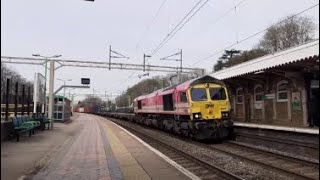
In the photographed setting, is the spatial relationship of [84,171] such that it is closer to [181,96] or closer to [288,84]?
[181,96]

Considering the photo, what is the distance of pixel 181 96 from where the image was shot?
23.3 meters

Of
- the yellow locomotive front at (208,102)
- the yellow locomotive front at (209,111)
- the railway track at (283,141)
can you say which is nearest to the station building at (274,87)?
the railway track at (283,141)

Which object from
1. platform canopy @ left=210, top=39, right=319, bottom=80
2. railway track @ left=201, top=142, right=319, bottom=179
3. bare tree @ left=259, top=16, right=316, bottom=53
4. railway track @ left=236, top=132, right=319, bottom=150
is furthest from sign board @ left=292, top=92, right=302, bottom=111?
bare tree @ left=259, top=16, right=316, bottom=53

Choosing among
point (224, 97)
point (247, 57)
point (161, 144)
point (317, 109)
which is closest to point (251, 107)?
point (224, 97)

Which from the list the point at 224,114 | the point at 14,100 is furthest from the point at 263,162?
the point at 14,100

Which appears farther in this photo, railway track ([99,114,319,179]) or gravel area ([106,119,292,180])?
railway track ([99,114,319,179])

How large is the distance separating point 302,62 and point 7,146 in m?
12.1

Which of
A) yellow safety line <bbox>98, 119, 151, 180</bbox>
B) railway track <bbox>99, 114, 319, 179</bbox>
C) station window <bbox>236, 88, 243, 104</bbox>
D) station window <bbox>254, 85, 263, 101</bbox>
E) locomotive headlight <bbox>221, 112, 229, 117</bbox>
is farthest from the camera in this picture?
station window <bbox>236, 88, 243, 104</bbox>

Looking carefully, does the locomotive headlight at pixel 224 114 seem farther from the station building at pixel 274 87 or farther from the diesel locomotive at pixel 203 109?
the station building at pixel 274 87

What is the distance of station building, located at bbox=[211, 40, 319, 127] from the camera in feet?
64.6

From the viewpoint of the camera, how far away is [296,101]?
22.6 meters

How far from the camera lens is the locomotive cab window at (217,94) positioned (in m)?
22.2

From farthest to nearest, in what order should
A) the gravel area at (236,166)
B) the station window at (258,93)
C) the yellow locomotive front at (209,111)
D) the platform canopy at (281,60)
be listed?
1. the station window at (258,93)
2. the yellow locomotive front at (209,111)
3. the platform canopy at (281,60)
4. the gravel area at (236,166)

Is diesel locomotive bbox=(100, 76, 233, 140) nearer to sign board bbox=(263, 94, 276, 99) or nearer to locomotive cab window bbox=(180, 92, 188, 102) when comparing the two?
locomotive cab window bbox=(180, 92, 188, 102)
